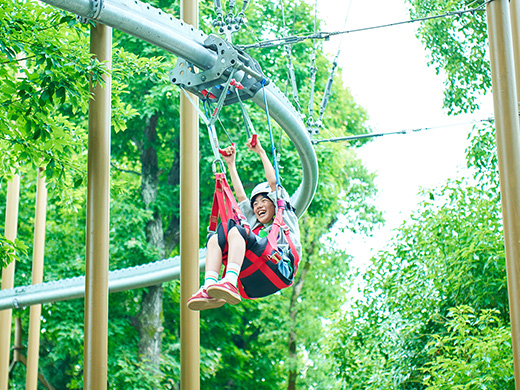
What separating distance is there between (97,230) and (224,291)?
1.85 metres

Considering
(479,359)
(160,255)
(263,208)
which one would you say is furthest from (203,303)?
(160,255)

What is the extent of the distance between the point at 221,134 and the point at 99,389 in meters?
7.35

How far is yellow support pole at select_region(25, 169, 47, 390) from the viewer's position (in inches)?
350

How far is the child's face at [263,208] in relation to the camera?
14.7 ft

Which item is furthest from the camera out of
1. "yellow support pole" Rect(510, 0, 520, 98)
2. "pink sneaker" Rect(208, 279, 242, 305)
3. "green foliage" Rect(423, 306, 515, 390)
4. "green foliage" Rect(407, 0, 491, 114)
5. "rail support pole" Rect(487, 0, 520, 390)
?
"green foliage" Rect(407, 0, 491, 114)

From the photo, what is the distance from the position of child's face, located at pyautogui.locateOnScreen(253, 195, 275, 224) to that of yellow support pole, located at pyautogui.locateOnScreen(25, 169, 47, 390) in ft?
15.9

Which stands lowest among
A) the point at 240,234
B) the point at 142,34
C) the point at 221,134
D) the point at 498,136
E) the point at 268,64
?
the point at 240,234

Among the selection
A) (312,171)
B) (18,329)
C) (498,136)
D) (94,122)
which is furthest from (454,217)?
(18,329)

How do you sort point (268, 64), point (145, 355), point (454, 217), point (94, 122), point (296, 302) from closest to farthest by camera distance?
point (94, 122)
point (454, 217)
point (145, 355)
point (268, 64)
point (296, 302)

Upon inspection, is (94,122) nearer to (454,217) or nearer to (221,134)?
(454,217)

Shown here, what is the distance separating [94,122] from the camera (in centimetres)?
545

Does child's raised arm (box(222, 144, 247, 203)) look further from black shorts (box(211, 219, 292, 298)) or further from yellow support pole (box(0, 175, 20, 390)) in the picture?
yellow support pole (box(0, 175, 20, 390))

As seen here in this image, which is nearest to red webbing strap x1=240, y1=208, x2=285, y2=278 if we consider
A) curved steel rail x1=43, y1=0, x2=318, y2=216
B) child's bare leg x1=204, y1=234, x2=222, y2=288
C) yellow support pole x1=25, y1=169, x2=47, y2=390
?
child's bare leg x1=204, y1=234, x2=222, y2=288

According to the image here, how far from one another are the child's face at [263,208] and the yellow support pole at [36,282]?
4843 mm
